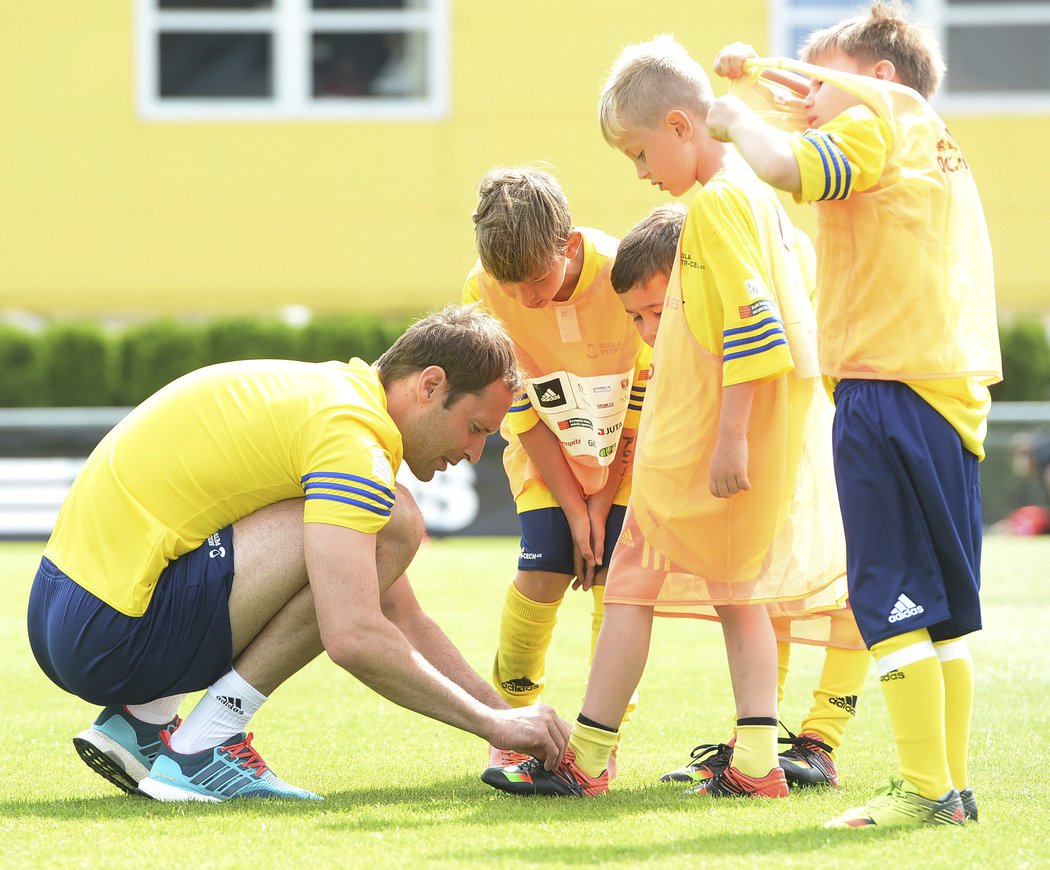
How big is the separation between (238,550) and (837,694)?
5.06ft

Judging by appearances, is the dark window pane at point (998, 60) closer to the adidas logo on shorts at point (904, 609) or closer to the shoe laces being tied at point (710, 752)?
the shoe laces being tied at point (710, 752)

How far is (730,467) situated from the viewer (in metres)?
3.15

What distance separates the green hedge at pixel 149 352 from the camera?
12586 millimetres

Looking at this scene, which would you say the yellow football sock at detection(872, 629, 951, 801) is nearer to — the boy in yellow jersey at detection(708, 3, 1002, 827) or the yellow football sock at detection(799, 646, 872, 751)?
the boy in yellow jersey at detection(708, 3, 1002, 827)

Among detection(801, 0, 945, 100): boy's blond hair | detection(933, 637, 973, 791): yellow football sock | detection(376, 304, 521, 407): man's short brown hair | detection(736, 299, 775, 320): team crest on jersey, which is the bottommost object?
detection(933, 637, 973, 791): yellow football sock

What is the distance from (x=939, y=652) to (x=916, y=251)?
840 millimetres

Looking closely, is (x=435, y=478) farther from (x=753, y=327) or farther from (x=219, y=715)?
(x=753, y=327)

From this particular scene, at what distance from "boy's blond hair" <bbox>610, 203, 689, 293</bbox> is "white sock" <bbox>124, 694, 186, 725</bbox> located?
149cm

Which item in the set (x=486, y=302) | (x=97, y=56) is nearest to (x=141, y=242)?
(x=97, y=56)

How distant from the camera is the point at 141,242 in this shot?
538 inches

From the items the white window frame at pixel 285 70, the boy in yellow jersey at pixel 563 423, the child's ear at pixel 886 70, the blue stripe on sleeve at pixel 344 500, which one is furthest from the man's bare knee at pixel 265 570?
the white window frame at pixel 285 70

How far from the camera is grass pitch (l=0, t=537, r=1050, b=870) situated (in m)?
2.60

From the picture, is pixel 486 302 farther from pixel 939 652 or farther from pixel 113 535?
pixel 939 652

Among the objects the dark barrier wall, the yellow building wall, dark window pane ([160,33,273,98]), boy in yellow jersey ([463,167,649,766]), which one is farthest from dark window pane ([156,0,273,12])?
boy in yellow jersey ([463,167,649,766])
